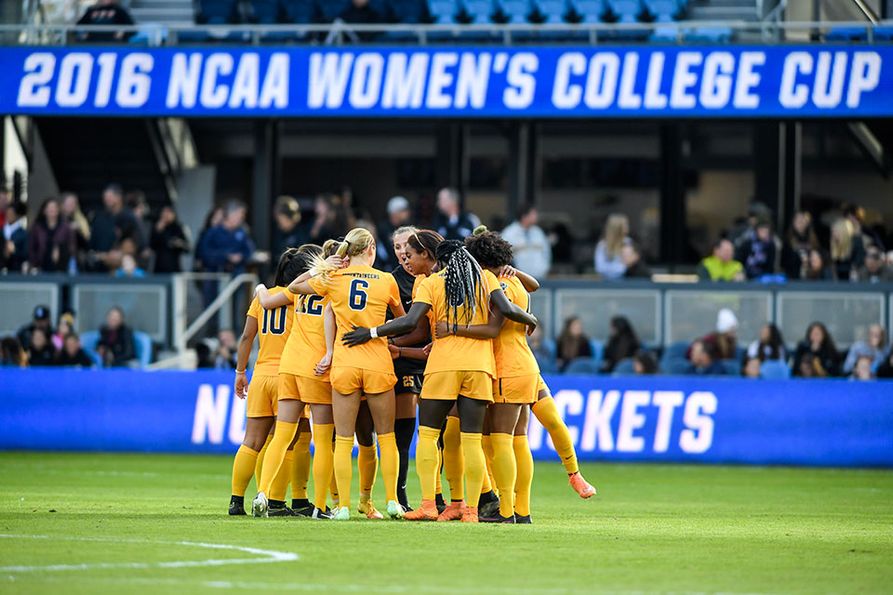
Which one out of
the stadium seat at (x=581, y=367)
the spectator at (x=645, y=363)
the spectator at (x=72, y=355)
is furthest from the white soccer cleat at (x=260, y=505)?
the spectator at (x=72, y=355)

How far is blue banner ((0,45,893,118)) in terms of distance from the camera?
2158 cm

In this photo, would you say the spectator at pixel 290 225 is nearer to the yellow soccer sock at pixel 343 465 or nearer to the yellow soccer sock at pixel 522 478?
the yellow soccer sock at pixel 343 465

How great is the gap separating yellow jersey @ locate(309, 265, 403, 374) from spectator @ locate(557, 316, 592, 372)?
9462 mm

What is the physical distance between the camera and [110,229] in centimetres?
2238

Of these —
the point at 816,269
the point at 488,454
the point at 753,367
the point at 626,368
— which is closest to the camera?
the point at 488,454

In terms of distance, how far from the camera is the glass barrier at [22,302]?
2159 cm

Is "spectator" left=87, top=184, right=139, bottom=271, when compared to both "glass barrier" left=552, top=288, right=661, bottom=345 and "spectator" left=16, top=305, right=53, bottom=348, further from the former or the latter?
"glass barrier" left=552, top=288, right=661, bottom=345

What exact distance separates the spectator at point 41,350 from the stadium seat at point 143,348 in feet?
3.48

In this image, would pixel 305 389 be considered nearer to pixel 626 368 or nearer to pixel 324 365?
pixel 324 365

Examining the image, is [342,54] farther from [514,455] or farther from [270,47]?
[514,455]

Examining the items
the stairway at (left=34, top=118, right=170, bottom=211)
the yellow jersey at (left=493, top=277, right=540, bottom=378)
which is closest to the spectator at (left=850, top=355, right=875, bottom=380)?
the yellow jersey at (left=493, top=277, right=540, bottom=378)


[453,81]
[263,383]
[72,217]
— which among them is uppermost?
[453,81]

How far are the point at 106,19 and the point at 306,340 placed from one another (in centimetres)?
1310

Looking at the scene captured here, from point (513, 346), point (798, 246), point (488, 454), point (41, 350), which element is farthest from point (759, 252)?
point (513, 346)
